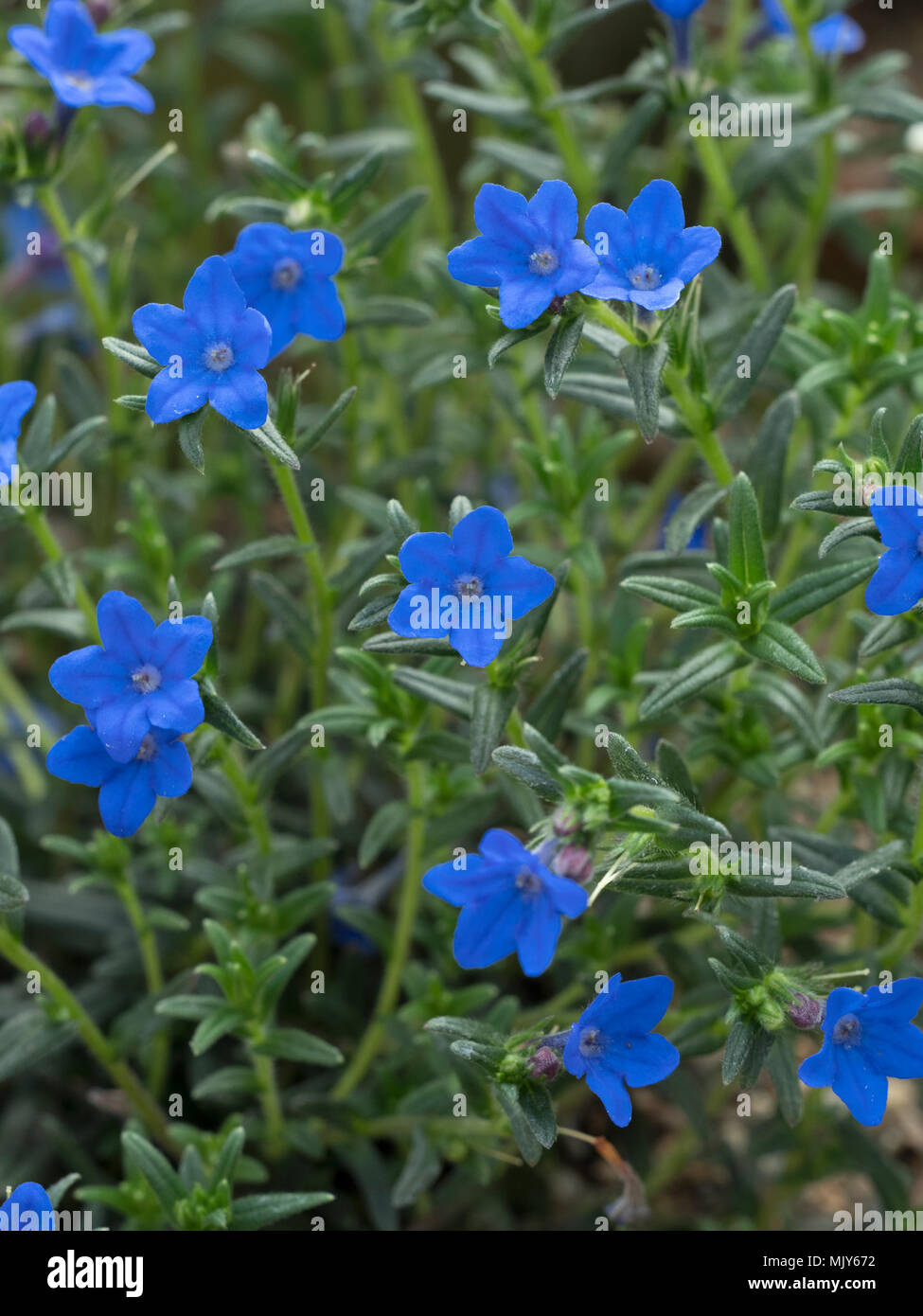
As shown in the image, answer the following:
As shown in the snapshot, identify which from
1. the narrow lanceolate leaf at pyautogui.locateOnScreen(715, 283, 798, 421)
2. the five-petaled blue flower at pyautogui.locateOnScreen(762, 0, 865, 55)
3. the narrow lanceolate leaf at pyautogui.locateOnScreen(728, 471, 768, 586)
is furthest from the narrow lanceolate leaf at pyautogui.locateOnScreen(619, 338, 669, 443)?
the five-petaled blue flower at pyautogui.locateOnScreen(762, 0, 865, 55)

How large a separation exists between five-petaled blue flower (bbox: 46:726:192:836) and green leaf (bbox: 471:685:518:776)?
50 centimetres

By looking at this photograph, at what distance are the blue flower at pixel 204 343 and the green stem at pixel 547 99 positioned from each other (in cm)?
143

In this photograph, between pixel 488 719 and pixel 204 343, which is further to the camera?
pixel 488 719

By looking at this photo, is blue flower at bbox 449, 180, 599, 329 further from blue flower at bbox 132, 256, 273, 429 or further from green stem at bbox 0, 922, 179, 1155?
green stem at bbox 0, 922, 179, 1155

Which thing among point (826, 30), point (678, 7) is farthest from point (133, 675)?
point (826, 30)

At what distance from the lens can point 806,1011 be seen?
7.41 ft

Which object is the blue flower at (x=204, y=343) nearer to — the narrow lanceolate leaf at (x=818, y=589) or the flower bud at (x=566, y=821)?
the flower bud at (x=566, y=821)

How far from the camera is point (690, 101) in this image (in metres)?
3.53

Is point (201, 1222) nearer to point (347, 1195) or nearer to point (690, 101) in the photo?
point (347, 1195)

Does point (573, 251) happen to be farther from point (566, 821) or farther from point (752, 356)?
point (566, 821)

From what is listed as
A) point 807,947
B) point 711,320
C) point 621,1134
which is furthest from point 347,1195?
point 711,320

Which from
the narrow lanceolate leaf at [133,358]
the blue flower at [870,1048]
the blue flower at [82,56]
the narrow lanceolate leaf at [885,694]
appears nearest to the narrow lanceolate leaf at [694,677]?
the narrow lanceolate leaf at [885,694]

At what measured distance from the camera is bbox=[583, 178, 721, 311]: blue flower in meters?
2.24

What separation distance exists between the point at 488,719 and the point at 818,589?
0.68m
